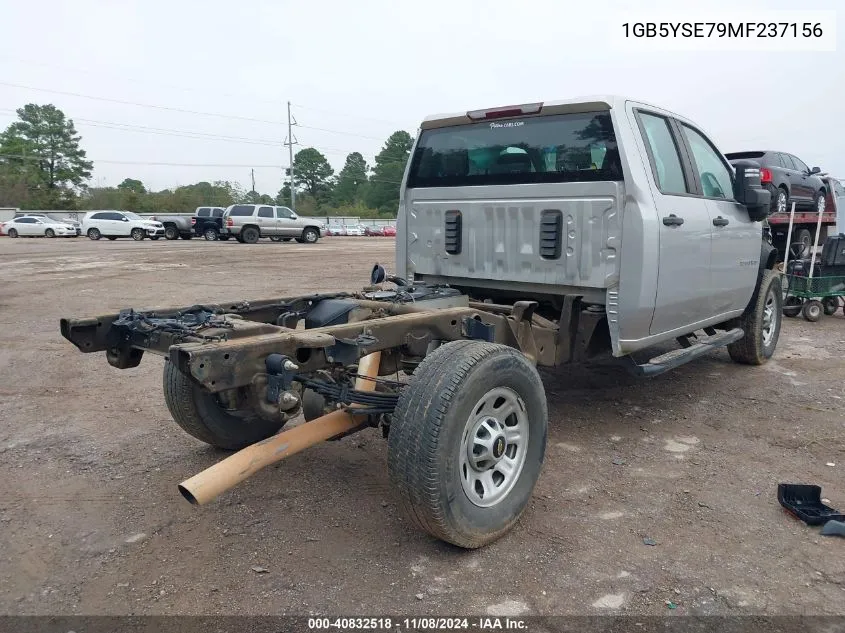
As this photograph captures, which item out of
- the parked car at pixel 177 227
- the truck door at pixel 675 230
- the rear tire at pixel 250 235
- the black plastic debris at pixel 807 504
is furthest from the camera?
the parked car at pixel 177 227

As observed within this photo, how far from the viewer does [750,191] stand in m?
5.34

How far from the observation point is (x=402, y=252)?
530 cm

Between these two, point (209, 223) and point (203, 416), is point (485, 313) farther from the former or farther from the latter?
point (209, 223)

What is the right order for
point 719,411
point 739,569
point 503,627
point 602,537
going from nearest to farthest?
point 503,627, point 739,569, point 602,537, point 719,411

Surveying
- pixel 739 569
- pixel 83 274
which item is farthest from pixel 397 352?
pixel 83 274

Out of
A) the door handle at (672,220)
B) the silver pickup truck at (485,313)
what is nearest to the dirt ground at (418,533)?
the silver pickup truck at (485,313)

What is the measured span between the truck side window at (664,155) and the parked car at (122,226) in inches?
1313

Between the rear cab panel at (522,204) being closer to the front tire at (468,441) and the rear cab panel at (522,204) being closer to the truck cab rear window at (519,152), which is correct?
the truck cab rear window at (519,152)

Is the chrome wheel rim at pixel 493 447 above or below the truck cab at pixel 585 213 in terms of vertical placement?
below

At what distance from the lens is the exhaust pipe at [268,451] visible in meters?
2.64

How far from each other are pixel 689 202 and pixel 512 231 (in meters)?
1.28

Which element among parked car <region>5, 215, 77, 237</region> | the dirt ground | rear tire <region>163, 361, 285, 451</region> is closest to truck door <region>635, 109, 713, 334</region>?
the dirt ground

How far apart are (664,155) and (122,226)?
34.2 m

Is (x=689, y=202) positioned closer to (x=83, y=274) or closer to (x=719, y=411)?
(x=719, y=411)
